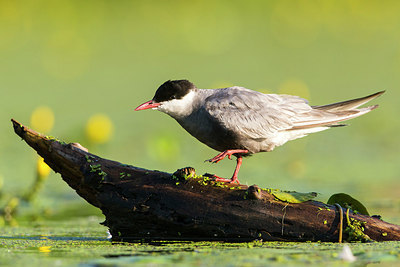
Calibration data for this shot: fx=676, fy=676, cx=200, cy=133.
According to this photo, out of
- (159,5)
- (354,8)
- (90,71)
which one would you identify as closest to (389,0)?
(354,8)

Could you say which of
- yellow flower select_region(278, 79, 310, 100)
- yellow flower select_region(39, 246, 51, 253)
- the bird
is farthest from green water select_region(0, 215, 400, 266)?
yellow flower select_region(278, 79, 310, 100)

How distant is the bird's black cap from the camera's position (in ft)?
20.0

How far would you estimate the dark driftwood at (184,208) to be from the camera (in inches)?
199

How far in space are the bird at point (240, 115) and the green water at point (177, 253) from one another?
3.78ft

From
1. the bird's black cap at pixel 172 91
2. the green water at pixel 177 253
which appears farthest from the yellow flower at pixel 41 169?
the bird's black cap at pixel 172 91

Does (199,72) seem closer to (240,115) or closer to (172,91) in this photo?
(172,91)

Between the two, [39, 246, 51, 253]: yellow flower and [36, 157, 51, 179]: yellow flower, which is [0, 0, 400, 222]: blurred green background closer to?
[36, 157, 51, 179]: yellow flower

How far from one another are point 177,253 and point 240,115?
69.7 inches

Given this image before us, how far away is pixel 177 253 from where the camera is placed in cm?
Answer: 447

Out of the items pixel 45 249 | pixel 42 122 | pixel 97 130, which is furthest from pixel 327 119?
pixel 42 122

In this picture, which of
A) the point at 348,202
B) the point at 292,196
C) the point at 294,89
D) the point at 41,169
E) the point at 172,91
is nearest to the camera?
the point at 292,196

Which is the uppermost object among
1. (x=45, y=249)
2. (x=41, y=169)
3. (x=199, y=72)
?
(x=199, y=72)

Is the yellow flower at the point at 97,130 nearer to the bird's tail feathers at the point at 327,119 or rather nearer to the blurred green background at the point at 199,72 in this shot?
the blurred green background at the point at 199,72

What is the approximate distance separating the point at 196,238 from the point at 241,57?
350 inches
